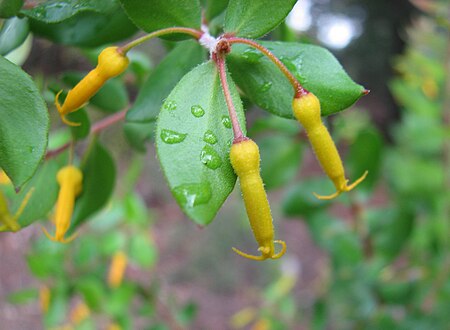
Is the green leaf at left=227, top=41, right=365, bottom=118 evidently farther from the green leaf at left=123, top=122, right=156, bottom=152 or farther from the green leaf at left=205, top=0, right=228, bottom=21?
the green leaf at left=123, top=122, right=156, bottom=152

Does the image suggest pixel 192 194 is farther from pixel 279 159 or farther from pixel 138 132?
pixel 279 159

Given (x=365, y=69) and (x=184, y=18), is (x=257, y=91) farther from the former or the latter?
(x=365, y=69)

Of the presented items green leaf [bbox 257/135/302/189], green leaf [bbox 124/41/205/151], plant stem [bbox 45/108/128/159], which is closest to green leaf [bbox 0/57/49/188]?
green leaf [bbox 124/41/205/151]

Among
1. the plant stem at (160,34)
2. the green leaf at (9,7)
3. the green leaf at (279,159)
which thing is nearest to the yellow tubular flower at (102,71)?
the plant stem at (160,34)

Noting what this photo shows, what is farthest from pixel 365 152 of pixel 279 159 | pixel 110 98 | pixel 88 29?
pixel 88 29

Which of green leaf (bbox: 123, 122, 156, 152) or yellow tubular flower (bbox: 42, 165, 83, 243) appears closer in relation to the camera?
yellow tubular flower (bbox: 42, 165, 83, 243)

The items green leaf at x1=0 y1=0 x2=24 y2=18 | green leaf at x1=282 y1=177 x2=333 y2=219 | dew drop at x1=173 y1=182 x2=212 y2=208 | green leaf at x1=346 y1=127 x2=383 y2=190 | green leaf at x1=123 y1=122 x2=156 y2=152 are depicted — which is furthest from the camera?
green leaf at x1=282 y1=177 x2=333 y2=219

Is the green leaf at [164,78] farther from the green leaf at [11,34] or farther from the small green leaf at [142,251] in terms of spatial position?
the small green leaf at [142,251]
